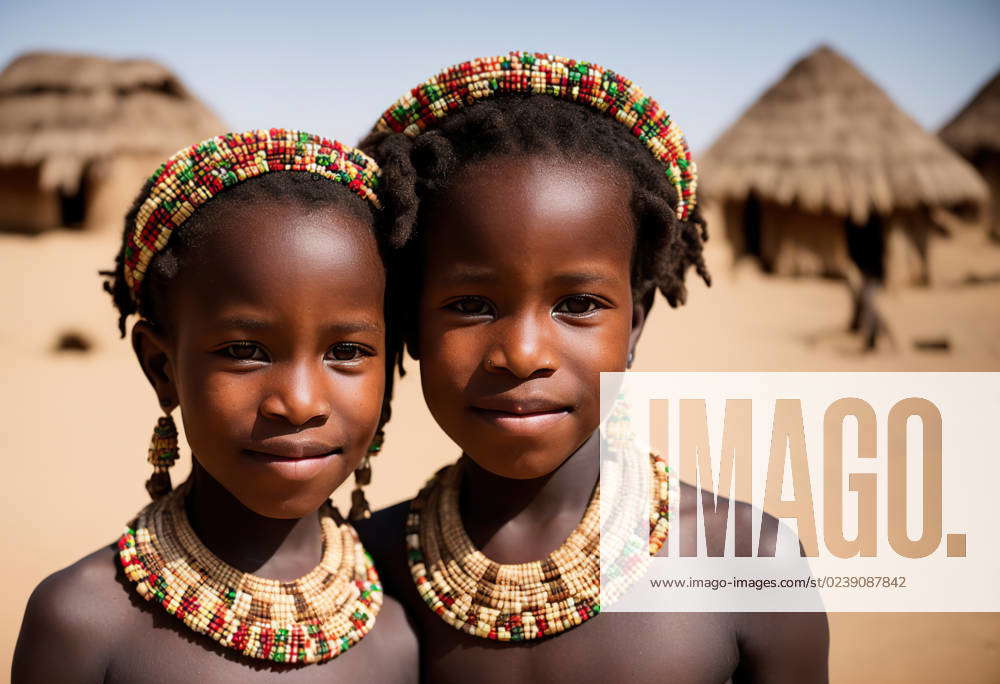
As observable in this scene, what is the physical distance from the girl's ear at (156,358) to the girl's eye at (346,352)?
405mm

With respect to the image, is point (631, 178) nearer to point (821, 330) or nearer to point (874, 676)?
point (874, 676)

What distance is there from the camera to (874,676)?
473cm

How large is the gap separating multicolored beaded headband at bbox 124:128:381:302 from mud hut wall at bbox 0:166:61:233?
1892cm

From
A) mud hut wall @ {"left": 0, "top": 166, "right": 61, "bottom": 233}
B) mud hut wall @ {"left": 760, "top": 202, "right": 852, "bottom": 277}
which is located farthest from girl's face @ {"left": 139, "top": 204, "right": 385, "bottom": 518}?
mud hut wall @ {"left": 0, "top": 166, "right": 61, "bottom": 233}

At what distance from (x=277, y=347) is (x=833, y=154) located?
58.2 feet

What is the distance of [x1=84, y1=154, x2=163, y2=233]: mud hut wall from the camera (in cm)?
1856

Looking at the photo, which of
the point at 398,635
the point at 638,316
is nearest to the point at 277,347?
the point at 398,635

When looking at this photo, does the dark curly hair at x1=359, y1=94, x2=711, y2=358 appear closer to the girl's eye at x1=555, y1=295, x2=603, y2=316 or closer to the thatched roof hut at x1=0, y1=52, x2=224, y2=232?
the girl's eye at x1=555, y1=295, x2=603, y2=316

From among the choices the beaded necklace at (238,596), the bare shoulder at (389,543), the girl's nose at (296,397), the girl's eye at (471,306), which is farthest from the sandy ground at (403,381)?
the girl's nose at (296,397)

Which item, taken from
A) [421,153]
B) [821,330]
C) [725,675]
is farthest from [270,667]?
[821,330]

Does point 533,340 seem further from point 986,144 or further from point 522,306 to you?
point 986,144

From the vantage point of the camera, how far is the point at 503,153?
6.51 feet

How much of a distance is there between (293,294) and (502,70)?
0.73m

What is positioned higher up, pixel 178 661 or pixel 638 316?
pixel 638 316
